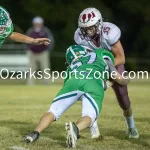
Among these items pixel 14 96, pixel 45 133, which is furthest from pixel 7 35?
pixel 14 96

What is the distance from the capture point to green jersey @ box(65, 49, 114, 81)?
6902 millimetres

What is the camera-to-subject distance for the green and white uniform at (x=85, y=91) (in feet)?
22.5

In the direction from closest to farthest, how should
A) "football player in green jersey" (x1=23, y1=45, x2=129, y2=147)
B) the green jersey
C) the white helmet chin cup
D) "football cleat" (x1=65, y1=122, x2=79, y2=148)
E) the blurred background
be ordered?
"football cleat" (x1=65, y1=122, x2=79, y2=148)
"football player in green jersey" (x1=23, y1=45, x2=129, y2=147)
the green jersey
the white helmet chin cup
the blurred background

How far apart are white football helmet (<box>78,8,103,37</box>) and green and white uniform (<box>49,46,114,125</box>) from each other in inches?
18.6

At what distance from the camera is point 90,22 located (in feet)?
24.0

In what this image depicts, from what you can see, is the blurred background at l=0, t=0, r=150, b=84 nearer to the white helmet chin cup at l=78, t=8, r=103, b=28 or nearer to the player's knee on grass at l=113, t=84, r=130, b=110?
the player's knee on grass at l=113, t=84, r=130, b=110

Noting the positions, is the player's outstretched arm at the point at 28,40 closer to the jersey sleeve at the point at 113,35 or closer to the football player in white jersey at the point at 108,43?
the football player in white jersey at the point at 108,43

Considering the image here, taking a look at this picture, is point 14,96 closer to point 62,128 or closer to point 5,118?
point 5,118

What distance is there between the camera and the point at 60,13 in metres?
29.6

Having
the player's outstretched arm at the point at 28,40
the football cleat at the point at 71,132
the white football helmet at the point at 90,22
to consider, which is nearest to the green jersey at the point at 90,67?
the white football helmet at the point at 90,22

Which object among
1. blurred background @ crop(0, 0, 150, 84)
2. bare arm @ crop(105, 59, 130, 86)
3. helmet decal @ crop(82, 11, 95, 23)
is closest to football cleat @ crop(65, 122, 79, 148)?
bare arm @ crop(105, 59, 130, 86)

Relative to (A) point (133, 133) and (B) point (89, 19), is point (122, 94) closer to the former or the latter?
(A) point (133, 133)

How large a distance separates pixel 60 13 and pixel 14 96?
15.6m

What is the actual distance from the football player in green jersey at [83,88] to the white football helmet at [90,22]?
14.0 inches
